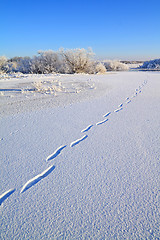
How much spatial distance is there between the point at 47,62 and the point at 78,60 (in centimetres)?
432

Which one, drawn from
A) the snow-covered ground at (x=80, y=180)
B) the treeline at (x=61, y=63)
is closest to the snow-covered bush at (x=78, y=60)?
the treeline at (x=61, y=63)

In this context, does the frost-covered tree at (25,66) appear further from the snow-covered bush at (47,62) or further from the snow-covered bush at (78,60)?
the snow-covered bush at (78,60)

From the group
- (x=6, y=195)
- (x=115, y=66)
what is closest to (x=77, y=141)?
(x=6, y=195)

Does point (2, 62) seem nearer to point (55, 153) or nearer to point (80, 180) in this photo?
point (55, 153)

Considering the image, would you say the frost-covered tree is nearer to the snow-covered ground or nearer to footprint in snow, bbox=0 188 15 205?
the snow-covered ground

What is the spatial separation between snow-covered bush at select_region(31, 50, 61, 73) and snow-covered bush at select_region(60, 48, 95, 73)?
1.34 m

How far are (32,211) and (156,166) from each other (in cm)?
134

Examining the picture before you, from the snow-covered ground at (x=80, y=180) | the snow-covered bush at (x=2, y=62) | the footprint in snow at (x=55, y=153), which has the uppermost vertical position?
the snow-covered bush at (x=2, y=62)

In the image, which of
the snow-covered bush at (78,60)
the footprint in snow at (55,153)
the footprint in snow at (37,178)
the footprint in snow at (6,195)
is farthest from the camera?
the snow-covered bush at (78,60)

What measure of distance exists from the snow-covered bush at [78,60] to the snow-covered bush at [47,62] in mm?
1339

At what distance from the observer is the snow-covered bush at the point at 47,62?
20719 mm

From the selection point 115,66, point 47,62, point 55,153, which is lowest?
point 55,153

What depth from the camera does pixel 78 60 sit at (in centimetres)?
1930

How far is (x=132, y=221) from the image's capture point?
46.5 inches
